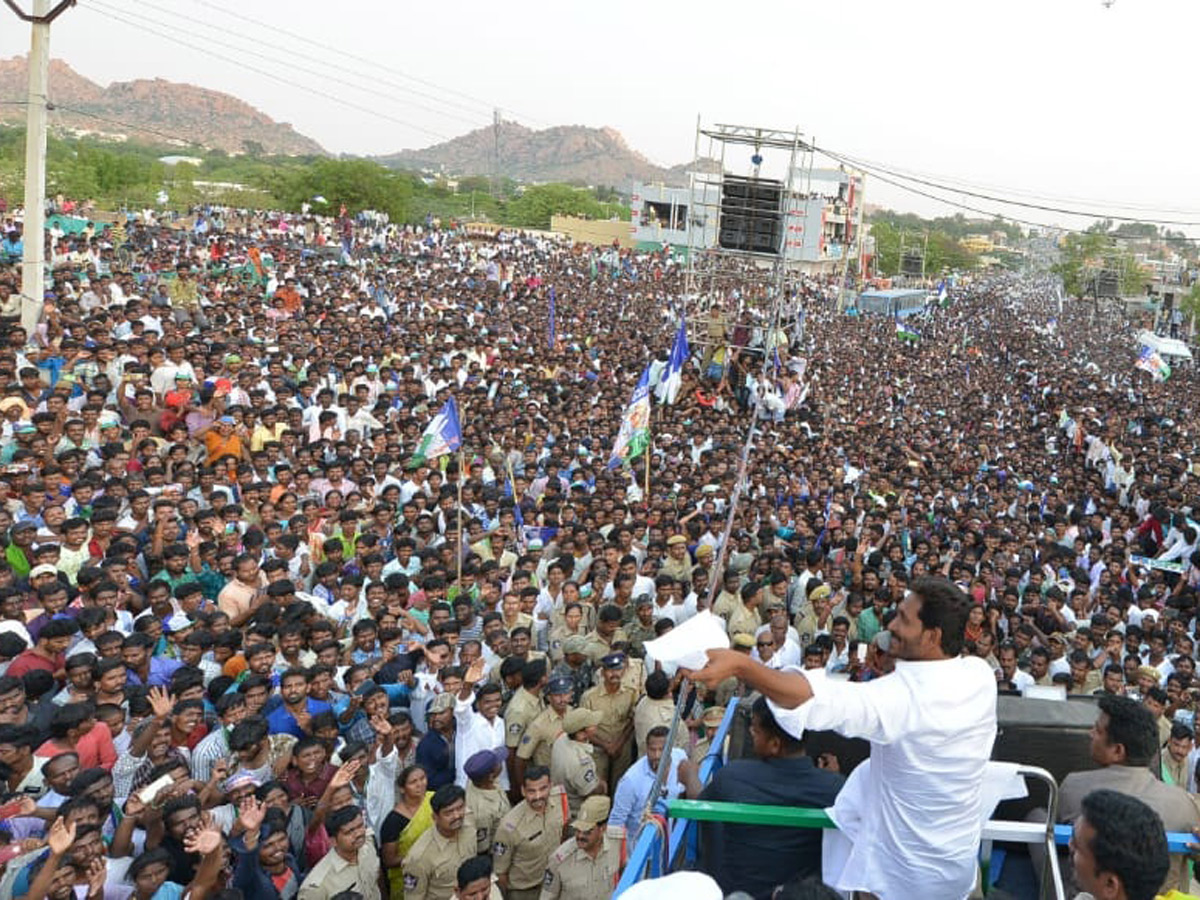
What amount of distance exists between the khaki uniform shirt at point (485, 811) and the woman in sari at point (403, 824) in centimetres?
21

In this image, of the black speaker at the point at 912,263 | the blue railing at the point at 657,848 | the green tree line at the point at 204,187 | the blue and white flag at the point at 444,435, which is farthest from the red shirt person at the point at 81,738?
the black speaker at the point at 912,263

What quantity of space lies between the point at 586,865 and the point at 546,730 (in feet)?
3.20

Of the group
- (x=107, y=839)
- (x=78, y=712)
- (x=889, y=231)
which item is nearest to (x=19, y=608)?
(x=78, y=712)

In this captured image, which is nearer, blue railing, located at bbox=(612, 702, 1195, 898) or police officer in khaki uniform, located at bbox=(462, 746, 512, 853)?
blue railing, located at bbox=(612, 702, 1195, 898)

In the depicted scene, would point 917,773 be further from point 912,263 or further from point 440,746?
point 912,263

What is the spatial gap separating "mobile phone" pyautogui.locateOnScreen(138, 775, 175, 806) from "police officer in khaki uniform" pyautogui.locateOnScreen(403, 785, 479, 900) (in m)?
1.00

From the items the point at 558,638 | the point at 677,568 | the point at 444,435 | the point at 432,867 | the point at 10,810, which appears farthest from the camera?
the point at 444,435

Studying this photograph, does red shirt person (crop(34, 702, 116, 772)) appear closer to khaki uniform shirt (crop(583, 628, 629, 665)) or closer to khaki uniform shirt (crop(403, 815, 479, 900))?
khaki uniform shirt (crop(403, 815, 479, 900))

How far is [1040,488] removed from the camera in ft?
43.9

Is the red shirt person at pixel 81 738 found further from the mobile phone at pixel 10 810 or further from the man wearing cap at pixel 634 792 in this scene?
the man wearing cap at pixel 634 792

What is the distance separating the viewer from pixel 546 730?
4949 mm

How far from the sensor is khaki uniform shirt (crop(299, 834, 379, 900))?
145 inches

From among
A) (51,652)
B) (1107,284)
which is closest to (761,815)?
(51,652)

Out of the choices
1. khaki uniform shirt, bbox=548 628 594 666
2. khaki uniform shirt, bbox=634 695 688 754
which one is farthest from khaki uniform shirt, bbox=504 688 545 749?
khaki uniform shirt, bbox=548 628 594 666
